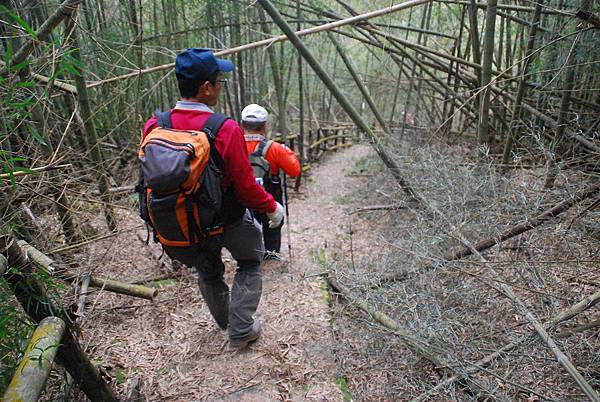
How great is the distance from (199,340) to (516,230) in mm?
2225

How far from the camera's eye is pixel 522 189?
104 inches

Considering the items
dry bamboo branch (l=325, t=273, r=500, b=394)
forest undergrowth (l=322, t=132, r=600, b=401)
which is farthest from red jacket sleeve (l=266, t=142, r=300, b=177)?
dry bamboo branch (l=325, t=273, r=500, b=394)

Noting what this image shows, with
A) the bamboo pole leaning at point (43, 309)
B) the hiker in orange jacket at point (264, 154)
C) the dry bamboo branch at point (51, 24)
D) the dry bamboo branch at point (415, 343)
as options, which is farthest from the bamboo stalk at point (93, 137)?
the dry bamboo branch at point (415, 343)

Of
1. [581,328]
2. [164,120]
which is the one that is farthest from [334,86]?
[581,328]

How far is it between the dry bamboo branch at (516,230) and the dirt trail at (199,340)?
27.5 inches

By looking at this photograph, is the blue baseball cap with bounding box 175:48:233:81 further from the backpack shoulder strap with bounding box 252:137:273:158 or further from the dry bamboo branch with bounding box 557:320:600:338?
the dry bamboo branch with bounding box 557:320:600:338

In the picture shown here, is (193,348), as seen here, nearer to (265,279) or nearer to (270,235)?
(265,279)

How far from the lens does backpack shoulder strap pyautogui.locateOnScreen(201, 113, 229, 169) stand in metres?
1.87

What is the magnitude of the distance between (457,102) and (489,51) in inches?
114

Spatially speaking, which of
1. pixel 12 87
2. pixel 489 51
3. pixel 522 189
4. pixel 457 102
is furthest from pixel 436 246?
pixel 457 102

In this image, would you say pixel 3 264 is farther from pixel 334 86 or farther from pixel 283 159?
pixel 334 86

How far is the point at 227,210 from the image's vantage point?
2.11 meters

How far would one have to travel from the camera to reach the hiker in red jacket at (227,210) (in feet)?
6.24

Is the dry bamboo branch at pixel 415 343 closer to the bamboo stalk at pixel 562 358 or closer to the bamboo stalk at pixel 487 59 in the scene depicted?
the bamboo stalk at pixel 562 358
